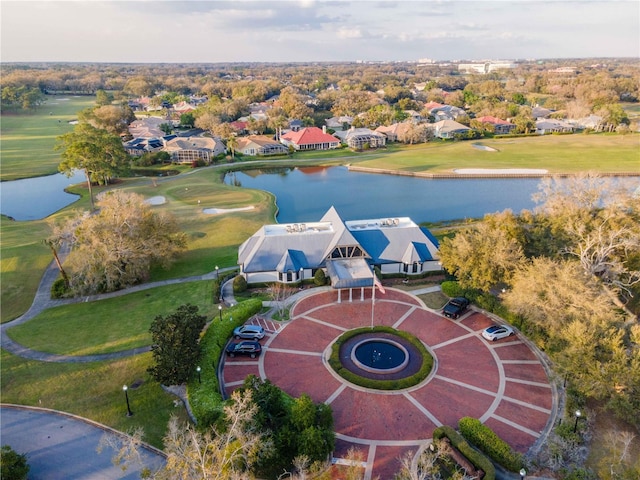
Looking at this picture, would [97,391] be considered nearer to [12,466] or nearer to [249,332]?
[12,466]

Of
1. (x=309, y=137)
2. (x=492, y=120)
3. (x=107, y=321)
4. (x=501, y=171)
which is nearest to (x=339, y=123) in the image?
(x=309, y=137)

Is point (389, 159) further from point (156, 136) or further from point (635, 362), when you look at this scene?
point (635, 362)

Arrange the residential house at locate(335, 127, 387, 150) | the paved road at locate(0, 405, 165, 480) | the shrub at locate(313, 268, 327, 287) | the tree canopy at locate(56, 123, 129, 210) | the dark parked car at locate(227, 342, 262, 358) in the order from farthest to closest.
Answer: the residential house at locate(335, 127, 387, 150) < the tree canopy at locate(56, 123, 129, 210) < the shrub at locate(313, 268, 327, 287) < the dark parked car at locate(227, 342, 262, 358) < the paved road at locate(0, 405, 165, 480)

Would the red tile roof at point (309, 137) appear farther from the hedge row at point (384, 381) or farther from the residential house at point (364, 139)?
the hedge row at point (384, 381)

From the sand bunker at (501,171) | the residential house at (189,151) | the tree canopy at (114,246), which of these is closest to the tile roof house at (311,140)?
the residential house at (189,151)

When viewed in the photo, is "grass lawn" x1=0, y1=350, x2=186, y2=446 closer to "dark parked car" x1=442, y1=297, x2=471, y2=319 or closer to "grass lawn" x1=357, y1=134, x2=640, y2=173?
"dark parked car" x1=442, y1=297, x2=471, y2=319

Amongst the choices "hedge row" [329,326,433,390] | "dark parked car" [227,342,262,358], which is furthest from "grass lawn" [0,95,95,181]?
"hedge row" [329,326,433,390]
